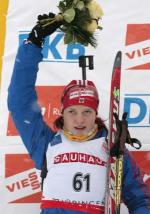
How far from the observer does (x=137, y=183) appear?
2262mm

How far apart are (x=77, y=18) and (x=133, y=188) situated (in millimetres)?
772

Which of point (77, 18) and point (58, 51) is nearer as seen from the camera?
point (77, 18)

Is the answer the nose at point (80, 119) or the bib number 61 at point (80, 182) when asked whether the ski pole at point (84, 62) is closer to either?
the nose at point (80, 119)

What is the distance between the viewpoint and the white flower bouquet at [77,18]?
2102 millimetres

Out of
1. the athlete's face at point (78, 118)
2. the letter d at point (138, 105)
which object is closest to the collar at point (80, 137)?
the athlete's face at point (78, 118)

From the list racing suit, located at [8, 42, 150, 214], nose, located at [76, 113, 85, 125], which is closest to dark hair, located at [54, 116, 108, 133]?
racing suit, located at [8, 42, 150, 214]

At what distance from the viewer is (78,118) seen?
7.27 ft

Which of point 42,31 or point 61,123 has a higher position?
point 42,31

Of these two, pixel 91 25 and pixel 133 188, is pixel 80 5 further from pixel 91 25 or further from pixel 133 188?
pixel 133 188

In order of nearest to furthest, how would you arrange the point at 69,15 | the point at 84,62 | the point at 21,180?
the point at 69,15 < the point at 84,62 < the point at 21,180

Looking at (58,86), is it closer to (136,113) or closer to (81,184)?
(136,113)

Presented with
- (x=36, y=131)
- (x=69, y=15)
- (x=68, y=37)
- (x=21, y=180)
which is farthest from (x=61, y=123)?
(x=21, y=180)

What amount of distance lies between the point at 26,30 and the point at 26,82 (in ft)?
2.49

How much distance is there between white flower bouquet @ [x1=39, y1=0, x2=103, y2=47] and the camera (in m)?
2.10
